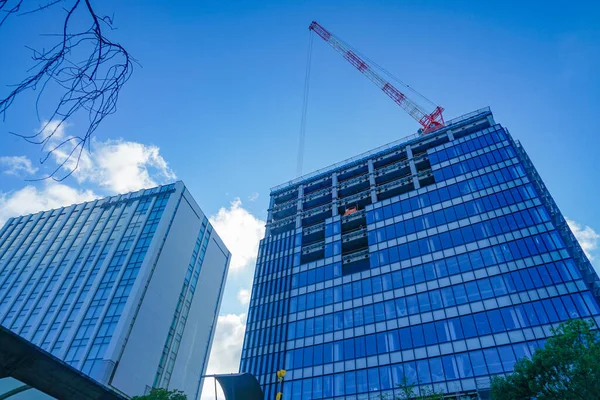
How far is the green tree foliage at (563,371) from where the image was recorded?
18.3 meters

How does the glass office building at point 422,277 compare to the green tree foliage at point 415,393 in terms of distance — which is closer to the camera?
the green tree foliage at point 415,393

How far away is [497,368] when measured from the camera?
35.9m

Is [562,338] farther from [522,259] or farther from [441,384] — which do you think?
[522,259]

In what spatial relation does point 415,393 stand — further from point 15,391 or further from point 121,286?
point 121,286

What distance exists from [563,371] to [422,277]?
27.1m

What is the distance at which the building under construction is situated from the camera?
126 ft

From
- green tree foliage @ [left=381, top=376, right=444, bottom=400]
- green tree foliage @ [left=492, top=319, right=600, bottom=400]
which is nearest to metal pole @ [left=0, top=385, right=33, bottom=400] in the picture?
Answer: green tree foliage @ [left=492, top=319, right=600, bottom=400]

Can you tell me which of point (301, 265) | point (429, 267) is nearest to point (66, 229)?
point (301, 265)

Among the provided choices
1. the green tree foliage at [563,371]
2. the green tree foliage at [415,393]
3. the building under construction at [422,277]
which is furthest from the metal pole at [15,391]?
the building under construction at [422,277]

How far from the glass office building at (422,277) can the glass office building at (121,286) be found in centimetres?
1221

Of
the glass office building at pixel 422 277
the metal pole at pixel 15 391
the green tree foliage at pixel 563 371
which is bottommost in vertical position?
the metal pole at pixel 15 391

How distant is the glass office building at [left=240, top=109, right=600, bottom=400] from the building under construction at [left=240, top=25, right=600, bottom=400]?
0.15m

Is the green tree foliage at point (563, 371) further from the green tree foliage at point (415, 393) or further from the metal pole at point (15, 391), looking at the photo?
the metal pole at point (15, 391)

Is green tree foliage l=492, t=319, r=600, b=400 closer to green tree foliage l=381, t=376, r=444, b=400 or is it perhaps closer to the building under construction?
green tree foliage l=381, t=376, r=444, b=400
